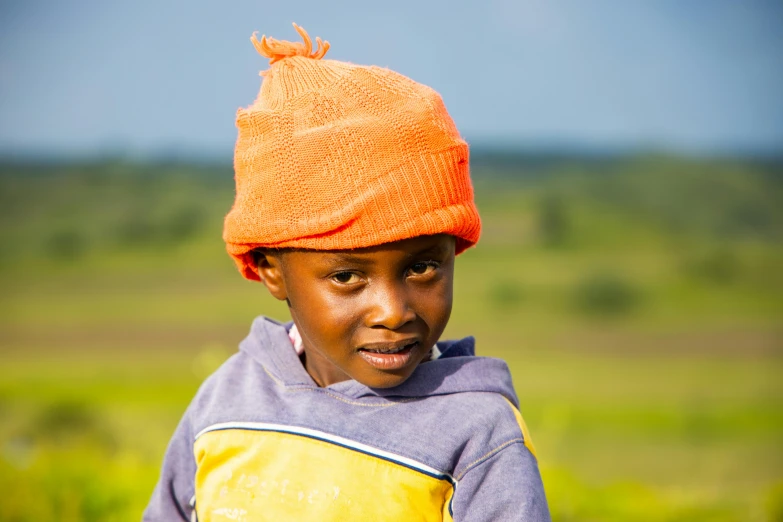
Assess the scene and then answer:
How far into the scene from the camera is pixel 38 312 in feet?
15.0

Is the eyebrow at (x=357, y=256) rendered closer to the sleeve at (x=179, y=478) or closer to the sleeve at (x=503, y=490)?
the sleeve at (x=503, y=490)

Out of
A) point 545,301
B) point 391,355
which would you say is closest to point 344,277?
point 391,355

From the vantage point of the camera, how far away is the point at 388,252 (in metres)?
1.54

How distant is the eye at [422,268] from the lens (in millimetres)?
1590

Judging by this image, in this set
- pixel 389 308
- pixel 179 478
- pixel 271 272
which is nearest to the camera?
pixel 389 308

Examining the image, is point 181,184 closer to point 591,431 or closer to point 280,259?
point 591,431

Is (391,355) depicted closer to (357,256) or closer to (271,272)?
(357,256)

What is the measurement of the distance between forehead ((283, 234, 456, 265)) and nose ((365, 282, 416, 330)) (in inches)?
2.2

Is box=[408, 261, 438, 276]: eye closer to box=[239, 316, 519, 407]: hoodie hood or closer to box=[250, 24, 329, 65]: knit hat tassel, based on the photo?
box=[239, 316, 519, 407]: hoodie hood

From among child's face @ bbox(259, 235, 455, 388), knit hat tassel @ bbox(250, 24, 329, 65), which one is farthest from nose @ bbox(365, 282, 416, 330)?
knit hat tassel @ bbox(250, 24, 329, 65)

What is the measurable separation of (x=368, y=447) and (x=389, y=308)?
0.31m

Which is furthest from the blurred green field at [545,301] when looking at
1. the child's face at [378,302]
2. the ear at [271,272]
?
the child's face at [378,302]

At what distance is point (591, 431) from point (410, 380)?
2580mm

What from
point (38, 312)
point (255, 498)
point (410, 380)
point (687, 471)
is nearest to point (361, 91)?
point (410, 380)
